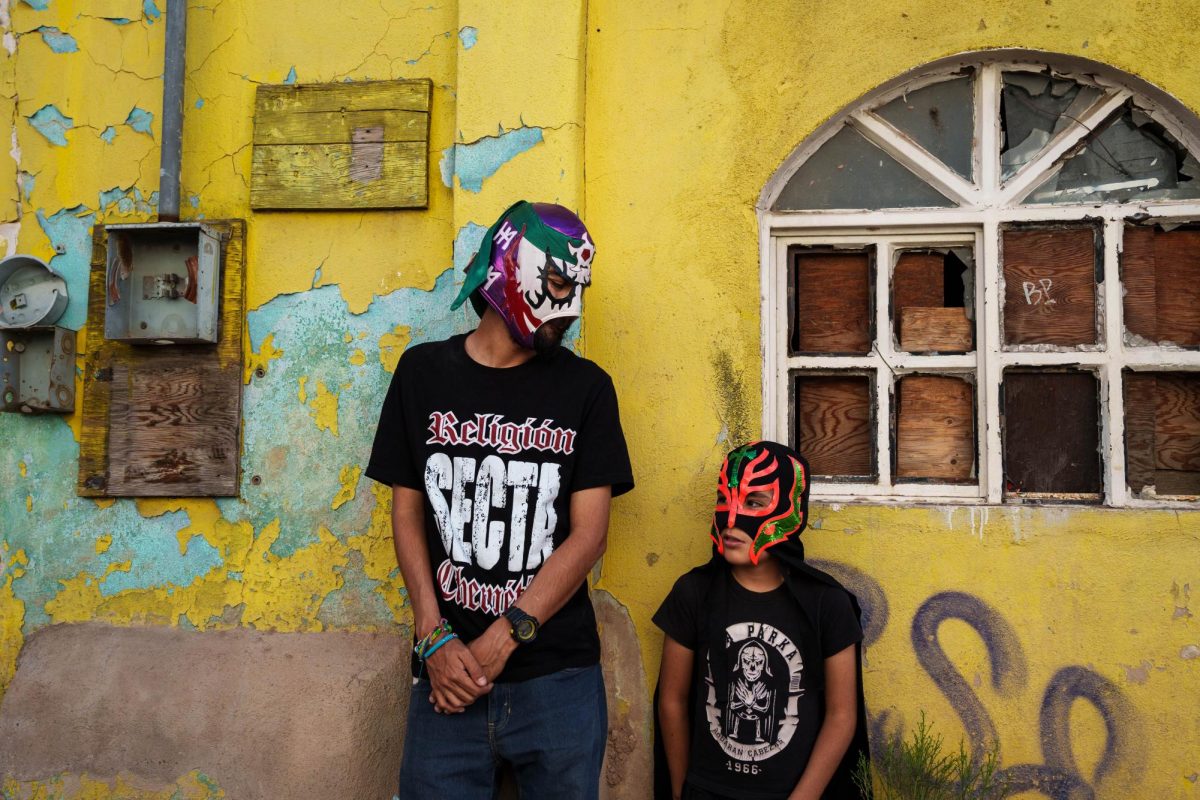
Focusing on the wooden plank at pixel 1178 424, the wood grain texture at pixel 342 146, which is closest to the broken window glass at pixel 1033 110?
the wooden plank at pixel 1178 424

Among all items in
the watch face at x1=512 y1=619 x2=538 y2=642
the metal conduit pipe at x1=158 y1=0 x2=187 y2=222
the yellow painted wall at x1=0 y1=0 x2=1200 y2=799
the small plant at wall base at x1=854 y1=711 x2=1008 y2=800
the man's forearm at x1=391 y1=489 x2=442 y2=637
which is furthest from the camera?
the metal conduit pipe at x1=158 y1=0 x2=187 y2=222

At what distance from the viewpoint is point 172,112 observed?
3.33 m

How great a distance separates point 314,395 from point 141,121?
1268mm

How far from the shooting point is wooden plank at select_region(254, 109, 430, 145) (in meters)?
3.32

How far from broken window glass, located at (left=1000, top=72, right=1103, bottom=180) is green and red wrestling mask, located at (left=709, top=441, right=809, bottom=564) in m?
1.41

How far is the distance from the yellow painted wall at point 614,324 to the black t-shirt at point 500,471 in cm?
65

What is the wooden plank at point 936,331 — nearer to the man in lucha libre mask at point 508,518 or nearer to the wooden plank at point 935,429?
the wooden plank at point 935,429

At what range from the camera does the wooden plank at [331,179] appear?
3.30 m

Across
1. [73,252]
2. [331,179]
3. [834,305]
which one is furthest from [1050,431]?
[73,252]

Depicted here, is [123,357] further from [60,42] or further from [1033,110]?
[1033,110]

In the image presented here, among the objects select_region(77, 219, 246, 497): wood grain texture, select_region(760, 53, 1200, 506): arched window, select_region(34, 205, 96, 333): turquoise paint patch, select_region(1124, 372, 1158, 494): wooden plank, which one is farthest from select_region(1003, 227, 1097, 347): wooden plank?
select_region(34, 205, 96, 333): turquoise paint patch

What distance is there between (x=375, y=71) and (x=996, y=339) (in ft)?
7.93

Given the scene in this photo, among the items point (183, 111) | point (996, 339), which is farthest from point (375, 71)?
point (996, 339)

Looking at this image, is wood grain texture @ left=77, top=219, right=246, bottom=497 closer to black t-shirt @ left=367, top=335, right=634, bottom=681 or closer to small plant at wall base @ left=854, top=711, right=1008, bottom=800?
black t-shirt @ left=367, top=335, right=634, bottom=681
